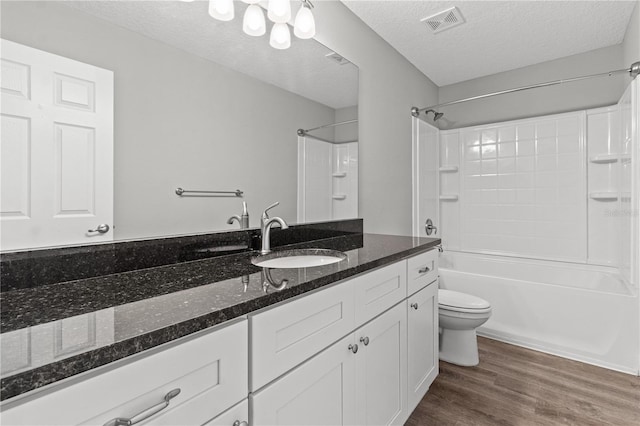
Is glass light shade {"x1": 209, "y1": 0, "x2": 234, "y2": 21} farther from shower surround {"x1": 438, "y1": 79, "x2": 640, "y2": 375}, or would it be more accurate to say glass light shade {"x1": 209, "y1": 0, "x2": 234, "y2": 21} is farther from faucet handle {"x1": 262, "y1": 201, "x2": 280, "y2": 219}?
shower surround {"x1": 438, "y1": 79, "x2": 640, "y2": 375}

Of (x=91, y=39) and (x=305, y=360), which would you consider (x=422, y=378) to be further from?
(x=91, y=39)

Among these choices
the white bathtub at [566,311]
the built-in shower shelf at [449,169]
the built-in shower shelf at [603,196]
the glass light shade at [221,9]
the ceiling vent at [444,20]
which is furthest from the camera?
the built-in shower shelf at [449,169]

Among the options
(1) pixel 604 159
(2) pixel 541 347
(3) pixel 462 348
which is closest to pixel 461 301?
(3) pixel 462 348

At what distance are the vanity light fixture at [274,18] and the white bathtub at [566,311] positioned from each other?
2292 mm

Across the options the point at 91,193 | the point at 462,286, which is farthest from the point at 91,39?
the point at 462,286

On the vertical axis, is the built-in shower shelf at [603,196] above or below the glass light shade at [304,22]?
below

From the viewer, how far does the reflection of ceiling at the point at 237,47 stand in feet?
3.59

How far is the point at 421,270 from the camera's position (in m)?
1.71

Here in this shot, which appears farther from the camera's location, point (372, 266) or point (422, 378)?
point (422, 378)

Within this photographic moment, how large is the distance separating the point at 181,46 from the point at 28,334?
3.47 feet

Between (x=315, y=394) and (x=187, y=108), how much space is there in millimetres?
1079

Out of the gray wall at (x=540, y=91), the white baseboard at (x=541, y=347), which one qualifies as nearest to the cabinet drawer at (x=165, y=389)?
the white baseboard at (x=541, y=347)

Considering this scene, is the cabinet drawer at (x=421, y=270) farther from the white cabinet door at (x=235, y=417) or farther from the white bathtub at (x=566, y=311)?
the white bathtub at (x=566, y=311)

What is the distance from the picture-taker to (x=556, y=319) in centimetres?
243
